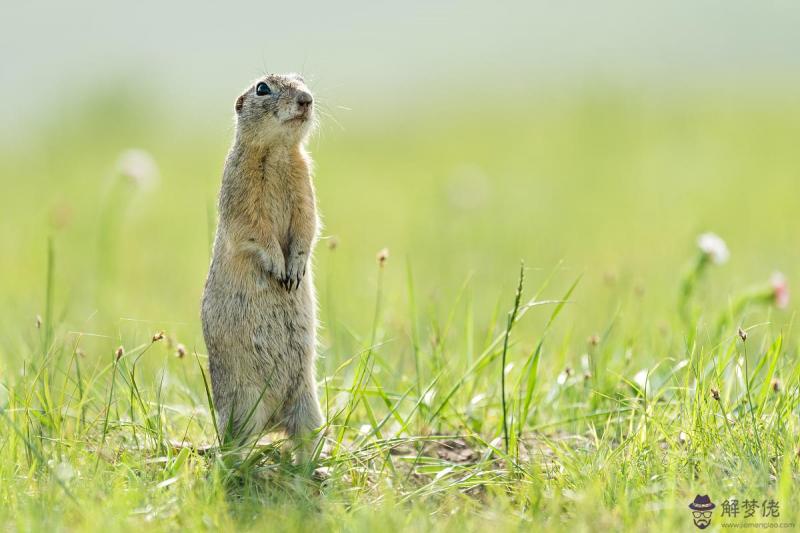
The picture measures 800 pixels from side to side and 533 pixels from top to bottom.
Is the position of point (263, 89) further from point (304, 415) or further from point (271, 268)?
point (304, 415)

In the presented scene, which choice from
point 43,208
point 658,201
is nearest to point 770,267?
point 658,201

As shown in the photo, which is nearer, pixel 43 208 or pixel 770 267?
pixel 770 267

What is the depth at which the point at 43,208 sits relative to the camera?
12359mm

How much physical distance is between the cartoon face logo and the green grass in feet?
0.09

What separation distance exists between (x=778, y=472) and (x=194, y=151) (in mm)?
14002

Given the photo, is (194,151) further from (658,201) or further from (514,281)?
(514,281)

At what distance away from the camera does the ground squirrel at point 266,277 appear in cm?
453

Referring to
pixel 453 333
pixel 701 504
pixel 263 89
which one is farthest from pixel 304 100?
pixel 453 333

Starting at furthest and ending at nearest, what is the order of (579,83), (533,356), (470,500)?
(579,83) → (533,356) → (470,500)

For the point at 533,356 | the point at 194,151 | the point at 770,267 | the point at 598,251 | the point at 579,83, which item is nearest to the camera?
the point at 533,356

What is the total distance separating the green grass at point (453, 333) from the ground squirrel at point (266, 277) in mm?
174

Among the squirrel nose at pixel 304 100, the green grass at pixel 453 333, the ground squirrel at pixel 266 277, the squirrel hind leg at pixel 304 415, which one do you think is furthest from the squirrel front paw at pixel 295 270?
the squirrel nose at pixel 304 100

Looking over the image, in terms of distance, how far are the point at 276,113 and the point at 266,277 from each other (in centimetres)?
73

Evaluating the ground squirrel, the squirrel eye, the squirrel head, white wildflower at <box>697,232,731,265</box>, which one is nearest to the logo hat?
the ground squirrel
